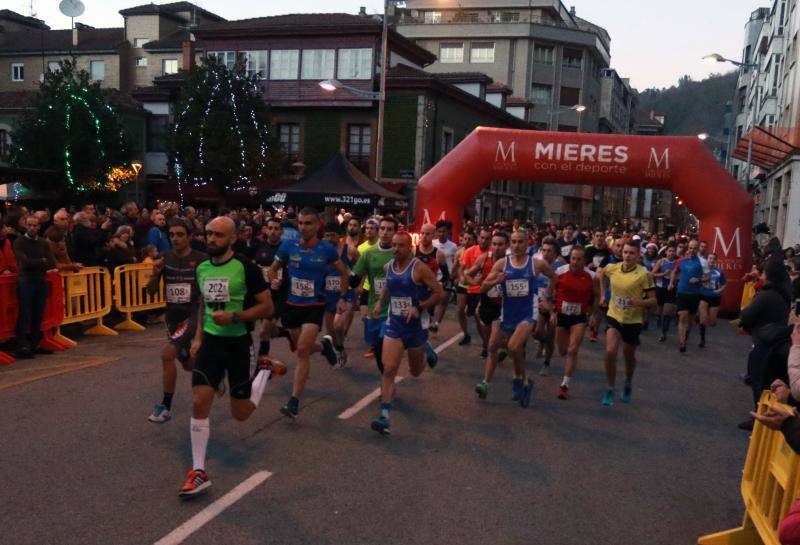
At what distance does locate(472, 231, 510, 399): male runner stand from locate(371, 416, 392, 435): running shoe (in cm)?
169

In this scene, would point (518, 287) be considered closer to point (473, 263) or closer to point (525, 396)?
point (525, 396)

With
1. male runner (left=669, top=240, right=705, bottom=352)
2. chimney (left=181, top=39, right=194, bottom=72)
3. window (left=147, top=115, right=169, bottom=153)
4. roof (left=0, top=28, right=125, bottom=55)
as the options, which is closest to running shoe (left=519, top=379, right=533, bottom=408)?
male runner (left=669, top=240, right=705, bottom=352)

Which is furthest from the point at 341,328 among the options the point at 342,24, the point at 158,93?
the point at 158,93

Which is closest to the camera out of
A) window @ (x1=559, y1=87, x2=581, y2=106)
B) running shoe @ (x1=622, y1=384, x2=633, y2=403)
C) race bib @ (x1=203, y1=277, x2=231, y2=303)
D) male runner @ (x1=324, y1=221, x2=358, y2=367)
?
race bib @ (x1=203, y1=277, x2=231, y2=303)

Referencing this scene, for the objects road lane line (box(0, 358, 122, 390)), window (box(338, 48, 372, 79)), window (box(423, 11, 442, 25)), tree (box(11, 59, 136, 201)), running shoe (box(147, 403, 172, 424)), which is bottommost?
road lane line (box(0, 358, 122, 390))

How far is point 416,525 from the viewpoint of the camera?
15.1 ft

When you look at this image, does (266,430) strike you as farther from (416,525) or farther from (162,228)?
(162,228)

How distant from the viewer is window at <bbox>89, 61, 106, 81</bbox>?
47781mm

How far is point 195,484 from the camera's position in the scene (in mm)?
4906

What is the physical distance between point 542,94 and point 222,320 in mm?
60416

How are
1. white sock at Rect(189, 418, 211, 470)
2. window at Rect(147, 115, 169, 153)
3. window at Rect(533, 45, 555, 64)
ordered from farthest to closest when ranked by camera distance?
window at Rect(533, 45, 555, 64)
window at Rect(147, 115, 169, 153)
white sock at Rect(189, 418, 211, 470)

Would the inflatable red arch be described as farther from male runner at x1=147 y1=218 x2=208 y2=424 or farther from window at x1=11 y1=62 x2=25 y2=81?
window at x1=11 y1=62 x2=25 y2=81

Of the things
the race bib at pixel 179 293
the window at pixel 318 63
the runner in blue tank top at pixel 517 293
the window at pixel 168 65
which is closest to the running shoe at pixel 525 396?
the runner in blue tank top at pixel 517 293

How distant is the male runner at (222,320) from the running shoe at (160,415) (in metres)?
1.46
